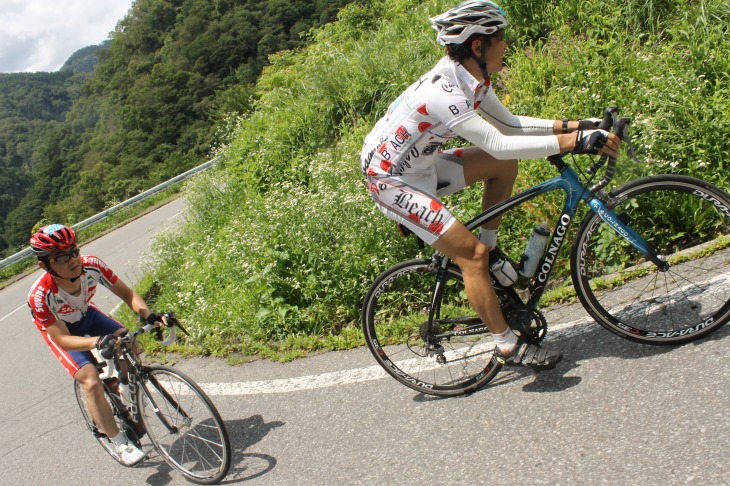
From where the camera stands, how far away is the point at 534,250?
12.5 ft

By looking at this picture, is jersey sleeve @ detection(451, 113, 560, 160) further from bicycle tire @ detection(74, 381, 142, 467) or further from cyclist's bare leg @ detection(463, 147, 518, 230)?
bicycle tire @ detection(74, 381, 142, 467)

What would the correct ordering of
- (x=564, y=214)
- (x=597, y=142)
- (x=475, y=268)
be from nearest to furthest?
(x=597, y=142), (x=475, y=268), (x=564, y=214)

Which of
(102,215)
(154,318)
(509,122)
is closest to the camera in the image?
(509,122)

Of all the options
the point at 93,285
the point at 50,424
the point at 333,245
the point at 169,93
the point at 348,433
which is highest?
the point at 169,93

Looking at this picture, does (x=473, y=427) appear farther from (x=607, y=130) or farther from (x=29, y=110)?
(x=29, y=110)

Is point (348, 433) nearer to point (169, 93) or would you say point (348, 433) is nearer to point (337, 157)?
point (337, 157)

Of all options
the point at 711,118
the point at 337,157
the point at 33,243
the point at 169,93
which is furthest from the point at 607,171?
the point at 169,93

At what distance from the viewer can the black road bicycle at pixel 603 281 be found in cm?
357

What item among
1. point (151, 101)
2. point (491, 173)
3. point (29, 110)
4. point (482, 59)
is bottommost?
point (491, 173)

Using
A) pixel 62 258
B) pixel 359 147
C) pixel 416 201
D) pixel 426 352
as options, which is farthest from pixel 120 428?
pixel 359 147

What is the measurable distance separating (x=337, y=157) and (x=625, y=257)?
446cm

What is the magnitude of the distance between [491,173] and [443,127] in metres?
0.64

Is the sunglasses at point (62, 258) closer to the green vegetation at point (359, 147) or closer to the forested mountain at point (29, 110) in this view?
the green vegetation at point (359, 147)

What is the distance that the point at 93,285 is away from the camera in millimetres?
4645
